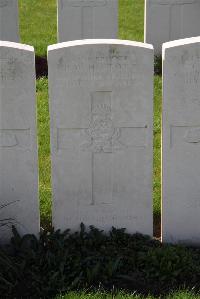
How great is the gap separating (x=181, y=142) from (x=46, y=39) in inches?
248

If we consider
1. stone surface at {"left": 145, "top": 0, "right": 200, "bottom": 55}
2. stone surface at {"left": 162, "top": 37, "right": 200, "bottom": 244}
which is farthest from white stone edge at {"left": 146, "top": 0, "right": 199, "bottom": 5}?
stone surface at {"left": 162, "top": 37, "right": 200, "bottom": 244}

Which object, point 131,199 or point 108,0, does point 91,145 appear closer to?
point 131,199

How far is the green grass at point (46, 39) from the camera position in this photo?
6.48 m

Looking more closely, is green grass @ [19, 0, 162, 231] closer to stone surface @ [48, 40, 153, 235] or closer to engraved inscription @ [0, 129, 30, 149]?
stone surface @ [48, 40, 153, 235]

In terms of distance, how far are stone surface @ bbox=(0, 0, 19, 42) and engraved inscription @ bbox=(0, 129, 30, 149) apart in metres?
4.91

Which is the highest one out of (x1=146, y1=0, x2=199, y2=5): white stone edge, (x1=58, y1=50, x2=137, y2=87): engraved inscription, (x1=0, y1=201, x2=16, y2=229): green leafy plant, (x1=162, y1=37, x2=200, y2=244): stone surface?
(x1=146, y1=0, x2=199, y2=5): white stone edge

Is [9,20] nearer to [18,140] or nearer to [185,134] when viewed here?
[18,140]

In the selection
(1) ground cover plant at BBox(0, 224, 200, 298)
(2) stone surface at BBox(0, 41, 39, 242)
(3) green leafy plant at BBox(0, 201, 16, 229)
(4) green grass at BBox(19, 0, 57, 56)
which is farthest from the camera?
(4) green grass at BBox(19, 0, 57, 56)

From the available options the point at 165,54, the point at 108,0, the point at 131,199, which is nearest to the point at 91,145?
the point at 131,199

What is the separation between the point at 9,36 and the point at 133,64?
5.15 m

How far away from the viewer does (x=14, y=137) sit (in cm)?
535

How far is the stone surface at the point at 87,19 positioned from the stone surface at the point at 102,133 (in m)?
4.85

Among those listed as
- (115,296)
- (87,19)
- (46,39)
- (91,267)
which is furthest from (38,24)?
(115,296)

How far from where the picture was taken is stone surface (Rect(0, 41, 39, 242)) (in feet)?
17.1
